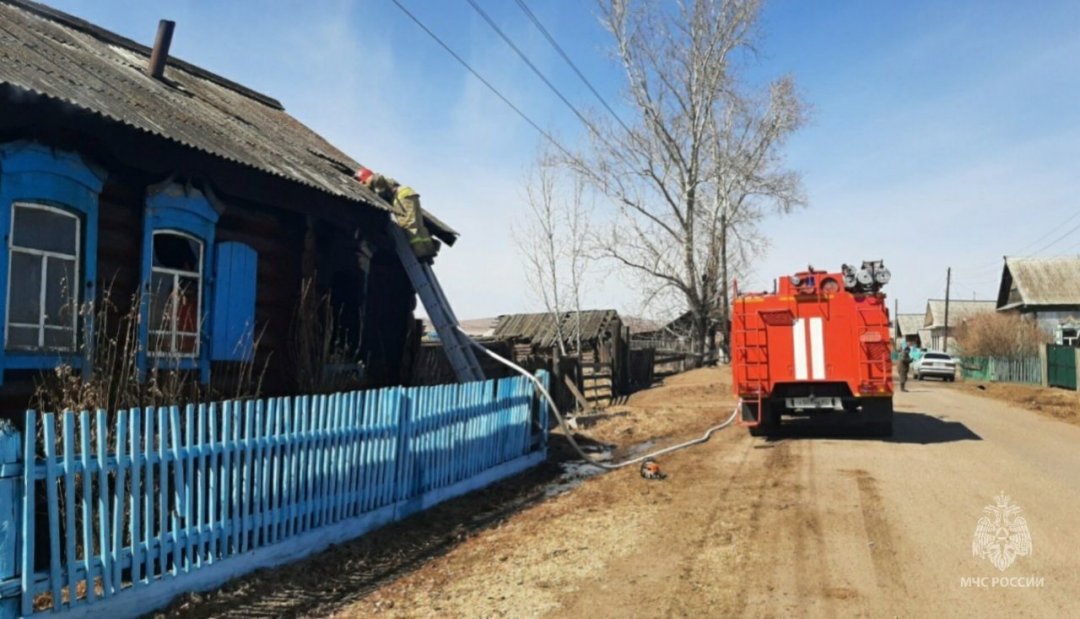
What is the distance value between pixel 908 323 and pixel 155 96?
89181mm

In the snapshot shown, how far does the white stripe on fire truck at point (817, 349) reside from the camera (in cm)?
1134

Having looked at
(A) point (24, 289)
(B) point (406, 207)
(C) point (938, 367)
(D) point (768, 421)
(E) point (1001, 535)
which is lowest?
(E) point (1001, 535)

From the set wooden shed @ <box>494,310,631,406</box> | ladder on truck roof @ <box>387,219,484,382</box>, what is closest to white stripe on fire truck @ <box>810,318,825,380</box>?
ladder on truck roof @ <box>387,219,484,382</box>

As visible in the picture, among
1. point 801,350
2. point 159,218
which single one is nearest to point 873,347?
point 801,350

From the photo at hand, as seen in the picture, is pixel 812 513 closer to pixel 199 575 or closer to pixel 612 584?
pixel 612 584

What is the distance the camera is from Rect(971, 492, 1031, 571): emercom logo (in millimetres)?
5465

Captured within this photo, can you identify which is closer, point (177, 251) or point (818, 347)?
point (177, 251)

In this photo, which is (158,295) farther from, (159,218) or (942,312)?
(942,312)

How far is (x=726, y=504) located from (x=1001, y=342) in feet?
126

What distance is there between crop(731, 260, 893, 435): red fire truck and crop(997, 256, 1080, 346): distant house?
4222 cm

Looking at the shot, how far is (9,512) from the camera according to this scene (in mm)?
3807

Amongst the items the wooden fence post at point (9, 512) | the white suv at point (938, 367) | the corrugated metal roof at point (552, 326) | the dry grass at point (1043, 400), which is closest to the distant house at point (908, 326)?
the white suv at point (938, 367)

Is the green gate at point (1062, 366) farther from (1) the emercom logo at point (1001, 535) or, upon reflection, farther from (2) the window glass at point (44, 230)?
(2) the window glass at point (44, 230)

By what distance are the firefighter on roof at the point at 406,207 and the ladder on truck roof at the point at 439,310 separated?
134 mm
